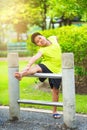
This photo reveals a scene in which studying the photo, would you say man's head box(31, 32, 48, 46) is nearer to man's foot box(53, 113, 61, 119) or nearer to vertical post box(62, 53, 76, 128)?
vertical post box(62, 53, 76, 128)

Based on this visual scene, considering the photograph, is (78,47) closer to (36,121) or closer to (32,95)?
(32,95)

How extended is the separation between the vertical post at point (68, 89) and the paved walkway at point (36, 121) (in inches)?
7.0

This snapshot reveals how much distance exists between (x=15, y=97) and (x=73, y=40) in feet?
12.5

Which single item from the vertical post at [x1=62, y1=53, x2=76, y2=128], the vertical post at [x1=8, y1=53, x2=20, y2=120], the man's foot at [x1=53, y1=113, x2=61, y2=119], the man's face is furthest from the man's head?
the man's foot at [x1=53, y1=113, x2=61, y2=119]

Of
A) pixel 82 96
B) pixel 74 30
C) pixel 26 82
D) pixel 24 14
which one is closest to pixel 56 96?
pixel 82 96

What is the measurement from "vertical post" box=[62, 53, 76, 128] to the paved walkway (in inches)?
7.0

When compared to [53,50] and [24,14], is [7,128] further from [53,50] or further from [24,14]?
[24,14]

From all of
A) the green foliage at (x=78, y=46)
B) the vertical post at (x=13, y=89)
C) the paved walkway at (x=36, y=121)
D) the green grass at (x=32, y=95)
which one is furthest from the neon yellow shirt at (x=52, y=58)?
the green foliage at (x=78, y=46)

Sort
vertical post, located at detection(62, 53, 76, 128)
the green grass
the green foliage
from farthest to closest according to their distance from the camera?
the green foliage → the green grass → vertical post, located at detection(62, 53, 76, 128)

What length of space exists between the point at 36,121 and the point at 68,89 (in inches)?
42.3

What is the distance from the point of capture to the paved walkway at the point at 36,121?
7.79m

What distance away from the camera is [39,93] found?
11711 millimetres

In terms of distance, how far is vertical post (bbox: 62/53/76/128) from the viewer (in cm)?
747

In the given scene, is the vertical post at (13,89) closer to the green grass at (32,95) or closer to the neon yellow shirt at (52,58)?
the neon yellow shirt at (52,58)
